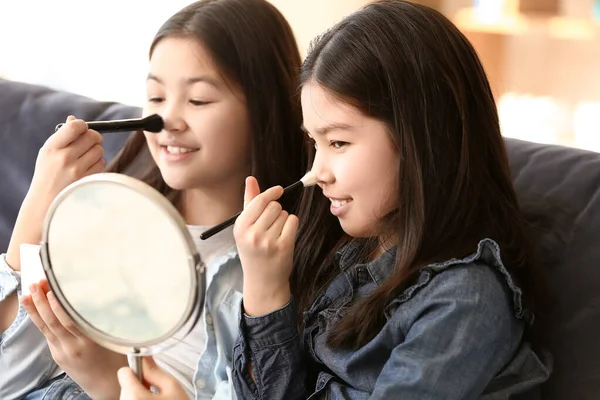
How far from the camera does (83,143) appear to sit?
135 cm

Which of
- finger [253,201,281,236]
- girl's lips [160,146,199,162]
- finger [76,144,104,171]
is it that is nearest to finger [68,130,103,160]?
finger [76,144,104,171]

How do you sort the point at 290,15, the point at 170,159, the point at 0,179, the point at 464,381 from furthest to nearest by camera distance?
the point at 290,15 < the point at 0,179 < the point at 170,159 < the point at 464,381

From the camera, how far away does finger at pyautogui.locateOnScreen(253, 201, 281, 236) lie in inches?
39.8

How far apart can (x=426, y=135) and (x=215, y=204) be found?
1.64 ft

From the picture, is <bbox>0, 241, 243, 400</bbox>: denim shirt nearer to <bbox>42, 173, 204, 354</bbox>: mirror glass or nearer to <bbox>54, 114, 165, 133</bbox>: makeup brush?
<bbox>54, 114, 165, 133</bbox>: makeup brush

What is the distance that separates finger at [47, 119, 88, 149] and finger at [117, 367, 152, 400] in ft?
1.71

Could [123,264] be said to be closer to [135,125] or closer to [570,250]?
[135,125]

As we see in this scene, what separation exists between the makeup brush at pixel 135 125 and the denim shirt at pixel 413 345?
359mm

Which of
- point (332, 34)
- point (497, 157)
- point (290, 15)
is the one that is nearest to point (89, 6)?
point (290, 15)

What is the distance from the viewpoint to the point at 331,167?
1066mm

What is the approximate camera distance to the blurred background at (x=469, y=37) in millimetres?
2336

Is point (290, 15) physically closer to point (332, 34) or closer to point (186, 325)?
point (332, 34)

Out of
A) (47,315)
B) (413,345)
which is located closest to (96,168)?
(47,315)

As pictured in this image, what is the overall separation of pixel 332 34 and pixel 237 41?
26 centimetres
